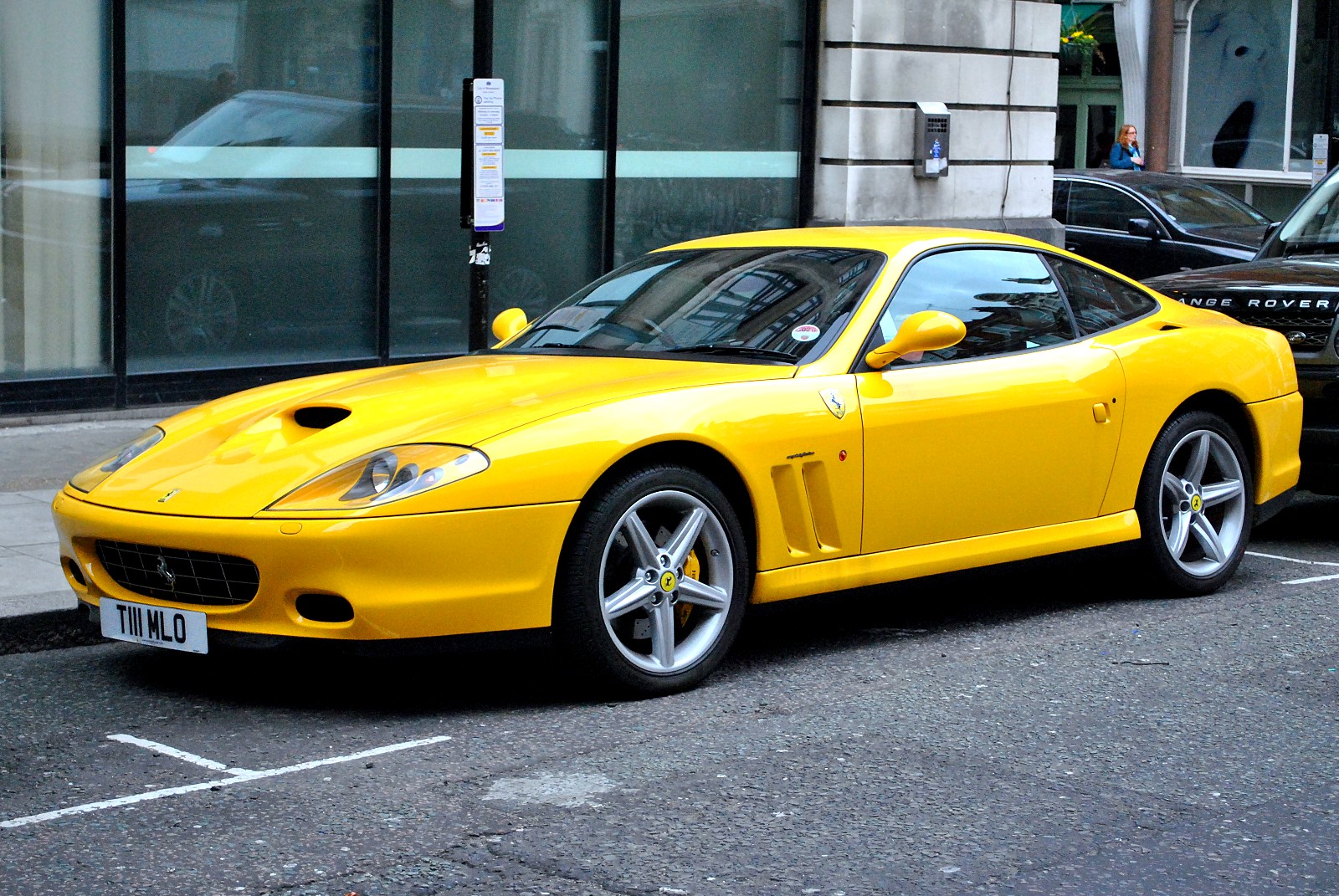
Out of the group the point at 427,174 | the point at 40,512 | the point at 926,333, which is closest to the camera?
the point at 926,333

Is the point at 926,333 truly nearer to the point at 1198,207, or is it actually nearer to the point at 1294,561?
the point at 1294,561

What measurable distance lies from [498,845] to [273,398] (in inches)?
91.4

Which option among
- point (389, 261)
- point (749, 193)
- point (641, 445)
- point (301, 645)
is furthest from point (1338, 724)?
point (749, 193)

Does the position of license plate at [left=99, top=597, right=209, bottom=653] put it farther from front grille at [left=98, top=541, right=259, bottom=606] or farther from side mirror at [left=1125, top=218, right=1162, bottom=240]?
side mirror at [left=1125, top=218, right=1162, bottom=240]

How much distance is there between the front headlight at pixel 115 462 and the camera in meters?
5.58

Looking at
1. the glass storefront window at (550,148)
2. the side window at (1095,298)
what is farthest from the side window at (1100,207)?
the side window at (1095,298)

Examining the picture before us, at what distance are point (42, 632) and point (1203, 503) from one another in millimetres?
4306

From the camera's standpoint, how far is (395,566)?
4883 mm

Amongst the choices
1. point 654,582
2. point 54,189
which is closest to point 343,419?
point 654,582

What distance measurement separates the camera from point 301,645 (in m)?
4.97

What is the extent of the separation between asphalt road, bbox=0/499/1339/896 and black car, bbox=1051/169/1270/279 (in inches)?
418

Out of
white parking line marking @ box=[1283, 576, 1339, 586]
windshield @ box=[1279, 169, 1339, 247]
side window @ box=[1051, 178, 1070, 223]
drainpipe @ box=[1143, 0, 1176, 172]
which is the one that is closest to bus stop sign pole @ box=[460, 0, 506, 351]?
white parking line marking @ box=[1283, 576, 1339, 586]

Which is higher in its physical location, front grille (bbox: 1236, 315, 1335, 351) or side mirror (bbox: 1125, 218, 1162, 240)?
side mirror (bbox: 1125, 218, 1162, 240)

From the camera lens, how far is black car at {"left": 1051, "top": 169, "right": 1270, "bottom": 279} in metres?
16.6
